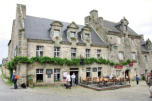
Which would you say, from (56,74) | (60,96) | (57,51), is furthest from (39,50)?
(60,96)

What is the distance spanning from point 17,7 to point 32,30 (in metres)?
4.64

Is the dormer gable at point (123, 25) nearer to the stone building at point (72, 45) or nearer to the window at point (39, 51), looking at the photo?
the stone building at point (72, 45)

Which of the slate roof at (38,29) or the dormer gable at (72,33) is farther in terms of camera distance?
the dormer gable at (72,33)

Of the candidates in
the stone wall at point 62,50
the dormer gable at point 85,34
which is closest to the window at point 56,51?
the stone wall at point 62,50

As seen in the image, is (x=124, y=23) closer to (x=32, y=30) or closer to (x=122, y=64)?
(x=122, y=64)

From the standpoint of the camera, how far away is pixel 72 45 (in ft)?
61.8

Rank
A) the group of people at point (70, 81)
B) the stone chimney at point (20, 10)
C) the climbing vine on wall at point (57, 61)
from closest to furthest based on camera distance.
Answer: the climbing vine on wall at point (57, 61), the group of people at point (70, 81), the stone chimney at point (20, 10)

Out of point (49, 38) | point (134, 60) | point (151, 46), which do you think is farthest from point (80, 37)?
point (151, 46)

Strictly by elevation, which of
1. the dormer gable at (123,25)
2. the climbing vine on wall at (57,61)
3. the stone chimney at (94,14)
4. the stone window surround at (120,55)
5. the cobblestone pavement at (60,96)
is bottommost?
the cobblestone pavement at (60,96)

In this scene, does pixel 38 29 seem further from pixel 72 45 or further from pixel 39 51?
pixel 72 45

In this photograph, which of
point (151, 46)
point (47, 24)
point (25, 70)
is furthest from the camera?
point (151, 46)

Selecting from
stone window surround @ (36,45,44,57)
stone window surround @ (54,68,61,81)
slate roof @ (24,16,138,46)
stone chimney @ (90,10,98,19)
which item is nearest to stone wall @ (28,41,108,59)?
stone window surround @ (36,45,44,57)

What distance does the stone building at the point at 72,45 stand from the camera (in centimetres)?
1596

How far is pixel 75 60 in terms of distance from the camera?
1830cm
